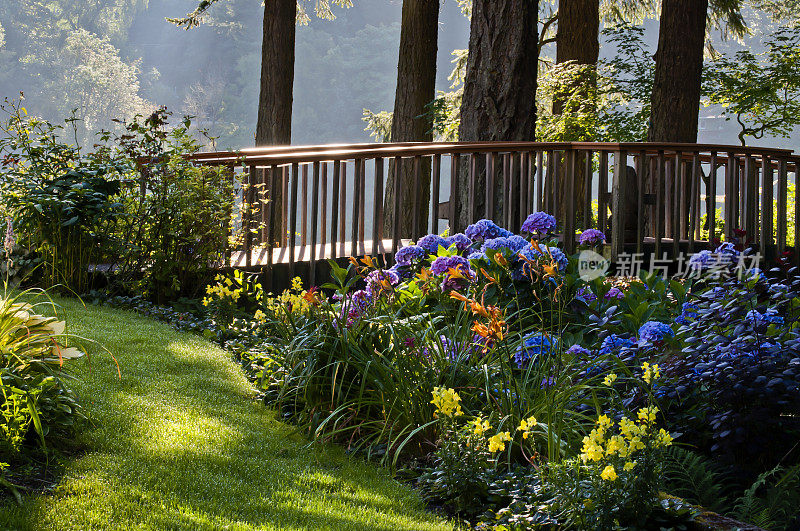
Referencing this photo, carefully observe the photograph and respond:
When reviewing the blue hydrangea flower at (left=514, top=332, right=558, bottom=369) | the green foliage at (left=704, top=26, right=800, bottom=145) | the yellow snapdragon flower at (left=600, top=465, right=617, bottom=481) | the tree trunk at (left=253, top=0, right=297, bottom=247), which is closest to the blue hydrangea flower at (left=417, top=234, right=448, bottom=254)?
the blue hydrangea flower at (left=514, top=332, right=558, bottom=369)

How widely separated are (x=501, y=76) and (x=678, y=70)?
3660mm

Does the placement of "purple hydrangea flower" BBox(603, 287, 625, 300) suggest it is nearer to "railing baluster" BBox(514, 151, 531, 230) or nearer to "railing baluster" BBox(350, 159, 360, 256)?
"railing baluster" BBox(350, 159, 360, 256)

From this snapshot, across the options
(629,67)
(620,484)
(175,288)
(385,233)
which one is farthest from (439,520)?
(629,67)

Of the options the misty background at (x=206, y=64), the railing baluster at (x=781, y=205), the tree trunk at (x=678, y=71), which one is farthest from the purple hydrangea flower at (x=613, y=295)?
the misty background at (x=206, y=64)

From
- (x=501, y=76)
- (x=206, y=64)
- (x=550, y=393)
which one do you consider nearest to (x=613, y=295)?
(x=550, y=393)

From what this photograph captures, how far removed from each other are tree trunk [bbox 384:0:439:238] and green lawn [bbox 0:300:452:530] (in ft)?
26.9

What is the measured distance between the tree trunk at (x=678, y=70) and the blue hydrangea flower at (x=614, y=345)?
7.25 meters

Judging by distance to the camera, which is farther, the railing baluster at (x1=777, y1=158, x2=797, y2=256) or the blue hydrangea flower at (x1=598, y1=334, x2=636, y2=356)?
the railing baluster at (x1=777, y1=158, x2=797, y2=256)

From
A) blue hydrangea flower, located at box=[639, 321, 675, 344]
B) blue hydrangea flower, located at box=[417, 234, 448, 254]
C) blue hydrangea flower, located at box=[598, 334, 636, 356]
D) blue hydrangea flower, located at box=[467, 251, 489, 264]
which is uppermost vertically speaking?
blue hydrangea flower, located at box=[417, 234, 448, 254]

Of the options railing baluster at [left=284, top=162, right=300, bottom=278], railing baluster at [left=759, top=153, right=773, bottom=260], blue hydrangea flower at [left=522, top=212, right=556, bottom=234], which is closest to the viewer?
blue hydrangea flower at [left=522, top=212, right=556, bottom=234]

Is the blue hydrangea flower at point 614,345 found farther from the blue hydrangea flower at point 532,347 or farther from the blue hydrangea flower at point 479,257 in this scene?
the blue hydrangea flower at point 479,257

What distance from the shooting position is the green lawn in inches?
99.3

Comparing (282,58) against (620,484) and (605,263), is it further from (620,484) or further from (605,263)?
(620,484)

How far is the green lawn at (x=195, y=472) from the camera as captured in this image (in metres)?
2.52
